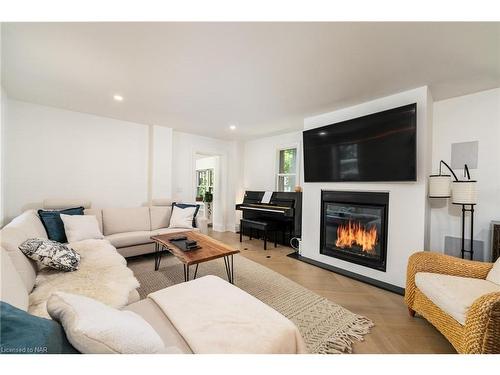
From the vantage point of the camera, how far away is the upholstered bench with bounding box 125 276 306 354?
0.91 metres

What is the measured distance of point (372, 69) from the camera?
6.45 feet

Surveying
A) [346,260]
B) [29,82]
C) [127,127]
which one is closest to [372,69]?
[346,260]

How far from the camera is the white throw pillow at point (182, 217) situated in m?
3.60

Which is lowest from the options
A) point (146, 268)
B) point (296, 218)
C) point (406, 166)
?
point (146, 268)

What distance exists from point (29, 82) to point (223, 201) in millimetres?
4061

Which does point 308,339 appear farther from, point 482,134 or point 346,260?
point 482,134

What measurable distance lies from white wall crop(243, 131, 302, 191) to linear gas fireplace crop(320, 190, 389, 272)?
52.9 inches

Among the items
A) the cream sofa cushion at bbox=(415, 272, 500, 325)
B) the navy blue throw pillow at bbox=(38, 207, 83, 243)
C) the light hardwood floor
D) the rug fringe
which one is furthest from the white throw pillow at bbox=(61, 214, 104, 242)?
the cream sofa cushion at bbox=(415, 272, 500, 325)

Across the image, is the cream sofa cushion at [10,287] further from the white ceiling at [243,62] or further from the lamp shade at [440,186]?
the lamp shade at [440,186]

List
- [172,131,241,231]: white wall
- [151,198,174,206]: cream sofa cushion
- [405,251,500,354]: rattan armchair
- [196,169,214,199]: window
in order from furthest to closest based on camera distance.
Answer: [196,169,214,199]: window → [172,131,241,231]: white wall → [151,198,174,206]: cream sofa cushion → [405,251,500,354]: rattan armchair

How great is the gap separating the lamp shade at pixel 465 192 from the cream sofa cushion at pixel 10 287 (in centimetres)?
364

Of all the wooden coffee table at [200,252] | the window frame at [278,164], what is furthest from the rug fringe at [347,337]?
the window frame at [278,164]

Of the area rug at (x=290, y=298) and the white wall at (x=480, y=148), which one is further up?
the white wall at (x=480, y=148)

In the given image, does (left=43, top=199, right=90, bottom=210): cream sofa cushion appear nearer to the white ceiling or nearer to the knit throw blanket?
the white ceiling
